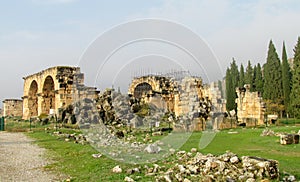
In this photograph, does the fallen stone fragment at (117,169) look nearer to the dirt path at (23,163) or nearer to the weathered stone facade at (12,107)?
the dirt path at (23,163)

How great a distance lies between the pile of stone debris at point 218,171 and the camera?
22.5 feet

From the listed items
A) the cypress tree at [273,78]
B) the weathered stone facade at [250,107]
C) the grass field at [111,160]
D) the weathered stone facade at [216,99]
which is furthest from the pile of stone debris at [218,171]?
the cypress tree at [273,78]

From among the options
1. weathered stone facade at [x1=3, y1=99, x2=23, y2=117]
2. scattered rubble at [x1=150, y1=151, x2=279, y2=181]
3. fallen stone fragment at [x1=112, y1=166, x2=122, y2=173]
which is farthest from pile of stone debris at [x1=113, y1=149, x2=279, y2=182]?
weathered stone facade at [x1=3, y1=99, x2=23, y2=117]

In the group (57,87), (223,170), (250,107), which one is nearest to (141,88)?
(57,87)

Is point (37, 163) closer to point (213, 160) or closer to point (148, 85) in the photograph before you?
point (213, 160)

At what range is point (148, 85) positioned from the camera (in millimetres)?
42812

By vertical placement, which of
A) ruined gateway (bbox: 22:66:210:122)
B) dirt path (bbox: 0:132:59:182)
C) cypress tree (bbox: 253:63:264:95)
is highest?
cypress tree (bbox: 253:63:264:95)

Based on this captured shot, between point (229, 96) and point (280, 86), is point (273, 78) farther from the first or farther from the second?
point (229, 96)

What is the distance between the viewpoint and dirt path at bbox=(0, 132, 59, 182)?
775 cm

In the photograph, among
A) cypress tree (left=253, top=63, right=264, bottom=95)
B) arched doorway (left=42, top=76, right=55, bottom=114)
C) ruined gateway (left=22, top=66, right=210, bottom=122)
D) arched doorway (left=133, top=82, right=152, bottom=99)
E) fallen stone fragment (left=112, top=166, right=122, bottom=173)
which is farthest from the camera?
cypress tree (left=253, top=63, right=264, bottom=95)

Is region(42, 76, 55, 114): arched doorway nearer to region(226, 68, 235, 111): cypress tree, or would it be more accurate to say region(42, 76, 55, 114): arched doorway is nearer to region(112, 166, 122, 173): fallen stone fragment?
region(226, 68, 235, 111): cypress tree

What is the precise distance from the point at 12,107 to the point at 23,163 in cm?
3836

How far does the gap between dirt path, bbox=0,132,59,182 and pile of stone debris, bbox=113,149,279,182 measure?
7.36 ft

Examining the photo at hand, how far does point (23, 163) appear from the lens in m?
9.57
